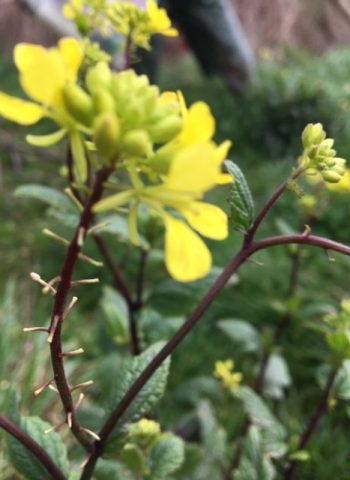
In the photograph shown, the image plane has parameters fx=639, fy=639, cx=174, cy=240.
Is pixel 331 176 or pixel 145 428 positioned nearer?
pixel 331 176

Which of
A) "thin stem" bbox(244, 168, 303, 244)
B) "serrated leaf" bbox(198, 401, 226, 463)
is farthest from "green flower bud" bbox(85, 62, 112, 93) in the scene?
"serrated leaf" bbox(198, 401, 226, 463)

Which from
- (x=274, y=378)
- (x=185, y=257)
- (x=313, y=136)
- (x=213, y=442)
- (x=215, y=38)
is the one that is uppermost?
(x=215, y=38)

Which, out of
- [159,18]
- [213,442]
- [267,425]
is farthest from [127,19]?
[213,442]

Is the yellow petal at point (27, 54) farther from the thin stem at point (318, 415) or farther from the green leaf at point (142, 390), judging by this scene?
the thin stem at point (318, 415)

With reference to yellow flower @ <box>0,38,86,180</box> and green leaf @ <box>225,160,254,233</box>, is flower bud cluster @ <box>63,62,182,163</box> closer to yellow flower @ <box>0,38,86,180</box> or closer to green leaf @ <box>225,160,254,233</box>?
yellow flower @ <box>0,38,86,180</box>

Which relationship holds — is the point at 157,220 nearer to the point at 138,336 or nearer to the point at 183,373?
the point at 138,336

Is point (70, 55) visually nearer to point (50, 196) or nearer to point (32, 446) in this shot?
point (32, 446)
